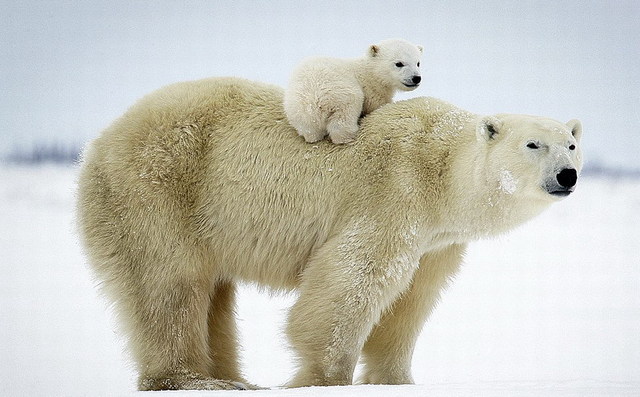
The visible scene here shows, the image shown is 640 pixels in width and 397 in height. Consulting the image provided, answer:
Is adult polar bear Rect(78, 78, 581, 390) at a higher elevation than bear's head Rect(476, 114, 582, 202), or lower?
lower

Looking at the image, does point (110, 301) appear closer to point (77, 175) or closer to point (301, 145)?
point (77, 175)

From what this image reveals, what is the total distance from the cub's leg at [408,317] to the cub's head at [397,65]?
1.45 metres

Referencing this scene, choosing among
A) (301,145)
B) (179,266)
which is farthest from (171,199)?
(301,145)

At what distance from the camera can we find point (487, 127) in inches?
284

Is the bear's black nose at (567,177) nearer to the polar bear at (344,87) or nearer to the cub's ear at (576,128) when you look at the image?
the cub's ear at (576,128)

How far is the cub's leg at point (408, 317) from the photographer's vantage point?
7.82 meters

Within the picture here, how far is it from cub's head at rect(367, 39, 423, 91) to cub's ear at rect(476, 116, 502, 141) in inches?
34.4

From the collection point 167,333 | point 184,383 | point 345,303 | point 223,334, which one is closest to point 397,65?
point 345,303

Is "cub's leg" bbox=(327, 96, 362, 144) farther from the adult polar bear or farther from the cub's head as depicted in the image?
the cub's head

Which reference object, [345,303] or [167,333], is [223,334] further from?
[345,303]

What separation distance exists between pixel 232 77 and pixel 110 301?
7.28 ft

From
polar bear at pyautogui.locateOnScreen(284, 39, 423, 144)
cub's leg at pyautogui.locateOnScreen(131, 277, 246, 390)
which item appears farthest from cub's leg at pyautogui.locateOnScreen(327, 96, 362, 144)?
cub's leg at pyautogui.locateOnScreen(131, 277, 246, 390)

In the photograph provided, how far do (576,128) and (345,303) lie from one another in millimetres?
2330

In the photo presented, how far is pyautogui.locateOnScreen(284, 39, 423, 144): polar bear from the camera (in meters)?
7.26
